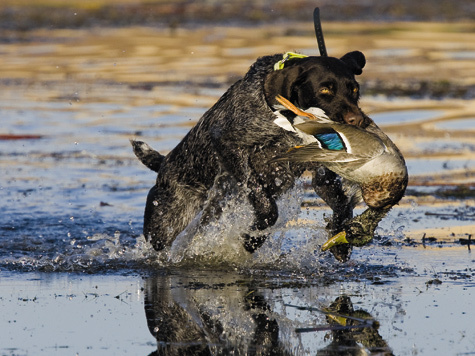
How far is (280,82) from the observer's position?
6.68 m

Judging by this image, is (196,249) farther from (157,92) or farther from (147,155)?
(157,92)

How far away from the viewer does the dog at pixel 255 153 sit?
6.53m

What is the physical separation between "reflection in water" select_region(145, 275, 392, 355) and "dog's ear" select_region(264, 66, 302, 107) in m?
1.31

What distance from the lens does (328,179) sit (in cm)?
688

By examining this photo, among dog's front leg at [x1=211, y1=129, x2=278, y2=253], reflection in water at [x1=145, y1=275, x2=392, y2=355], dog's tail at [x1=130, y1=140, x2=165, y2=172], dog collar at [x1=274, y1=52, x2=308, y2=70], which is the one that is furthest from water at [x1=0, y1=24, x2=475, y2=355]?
dog collar at [x1=274, y1=52, x2=308, y2=70]

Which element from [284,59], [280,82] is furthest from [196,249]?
[284,59]

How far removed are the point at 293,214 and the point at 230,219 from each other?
0.45 meters

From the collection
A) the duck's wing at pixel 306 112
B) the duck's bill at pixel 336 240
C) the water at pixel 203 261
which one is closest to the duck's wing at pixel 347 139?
the duck's wing at pixel 306 112

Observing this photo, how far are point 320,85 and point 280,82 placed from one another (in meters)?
0.33

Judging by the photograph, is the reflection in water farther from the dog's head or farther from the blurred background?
the blurred background

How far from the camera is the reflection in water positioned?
4.80 m

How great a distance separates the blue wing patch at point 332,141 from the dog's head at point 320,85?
66 centimetres

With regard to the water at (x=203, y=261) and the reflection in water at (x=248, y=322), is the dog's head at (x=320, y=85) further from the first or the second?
the reflection in water at (x=248, y=322)

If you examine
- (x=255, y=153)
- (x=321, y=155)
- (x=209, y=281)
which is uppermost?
(x=321, y=155)
